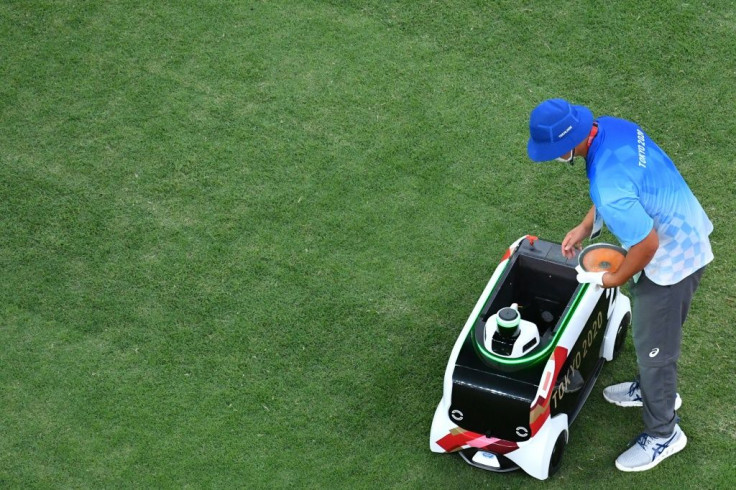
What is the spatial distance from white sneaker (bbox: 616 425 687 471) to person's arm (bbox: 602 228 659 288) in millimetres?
1009

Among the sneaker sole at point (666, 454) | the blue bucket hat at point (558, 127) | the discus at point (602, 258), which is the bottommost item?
the sneaker sole at point (666, 454)

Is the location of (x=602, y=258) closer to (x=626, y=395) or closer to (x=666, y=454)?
(x=626, y=395)

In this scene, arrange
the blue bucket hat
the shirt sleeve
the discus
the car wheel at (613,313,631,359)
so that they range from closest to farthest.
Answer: the shirt sleeve < the blue bucket hat < the discus < the car wheel at (613,313,631,359)

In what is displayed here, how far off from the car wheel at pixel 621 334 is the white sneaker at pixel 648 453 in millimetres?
582

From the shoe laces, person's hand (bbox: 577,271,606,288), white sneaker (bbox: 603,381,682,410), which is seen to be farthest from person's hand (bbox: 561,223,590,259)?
the shoe laces

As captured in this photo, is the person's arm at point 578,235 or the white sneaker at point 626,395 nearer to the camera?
the person's arm at point 578,235

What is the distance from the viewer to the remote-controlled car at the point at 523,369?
4.57 metres

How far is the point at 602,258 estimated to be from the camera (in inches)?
178

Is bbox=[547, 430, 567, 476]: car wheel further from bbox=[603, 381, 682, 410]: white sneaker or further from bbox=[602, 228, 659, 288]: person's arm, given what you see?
bbox=[602, 228, 659, 288]: person's arm

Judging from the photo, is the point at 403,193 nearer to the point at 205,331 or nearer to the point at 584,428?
the point at 205,331

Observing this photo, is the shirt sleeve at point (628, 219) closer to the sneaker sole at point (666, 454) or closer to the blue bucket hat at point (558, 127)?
the blue bucket hat at point (558, 127)

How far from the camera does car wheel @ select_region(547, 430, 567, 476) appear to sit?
15.5ft

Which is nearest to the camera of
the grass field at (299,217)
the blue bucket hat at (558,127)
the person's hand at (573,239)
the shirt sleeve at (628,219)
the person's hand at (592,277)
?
the shirt sleeve at (628,219)

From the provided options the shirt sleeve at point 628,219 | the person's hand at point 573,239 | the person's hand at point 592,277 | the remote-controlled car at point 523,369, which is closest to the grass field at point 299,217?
the remote-controlled car at point 523,369
